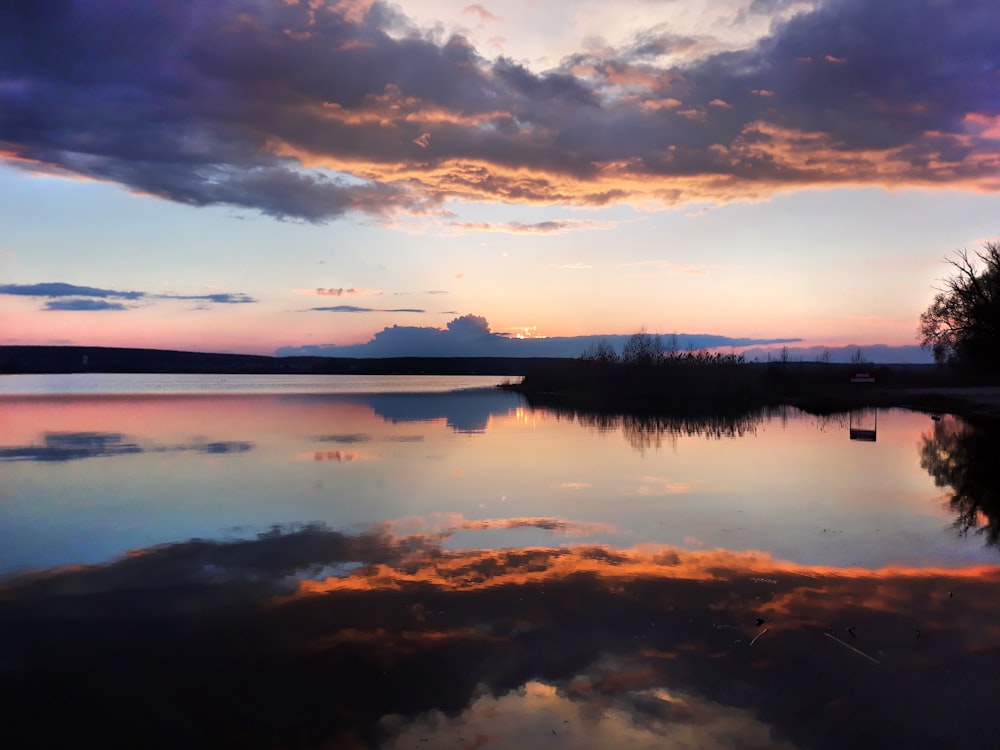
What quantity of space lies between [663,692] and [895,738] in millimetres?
1552

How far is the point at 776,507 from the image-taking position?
12766 mm

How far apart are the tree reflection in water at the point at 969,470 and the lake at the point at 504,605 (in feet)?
0.54

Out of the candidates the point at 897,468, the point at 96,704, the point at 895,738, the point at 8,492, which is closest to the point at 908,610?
the point at 895,738

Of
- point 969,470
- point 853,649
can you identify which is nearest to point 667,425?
point 969,470

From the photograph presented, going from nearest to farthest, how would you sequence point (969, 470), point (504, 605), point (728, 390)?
point (504, 605)
point (969, 470)
point (728, 390)

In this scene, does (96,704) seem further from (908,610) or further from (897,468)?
(897,468)

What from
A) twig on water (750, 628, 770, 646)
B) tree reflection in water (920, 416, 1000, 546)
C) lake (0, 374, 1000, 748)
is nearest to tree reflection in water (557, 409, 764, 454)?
tree reflection in water (920, 416, 1000, 546)

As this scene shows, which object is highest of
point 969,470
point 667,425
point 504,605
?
point 504,605

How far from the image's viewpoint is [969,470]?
1734 cm

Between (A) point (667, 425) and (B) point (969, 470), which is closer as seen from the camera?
(B) point (969, 470)

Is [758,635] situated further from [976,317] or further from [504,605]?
[976,317]

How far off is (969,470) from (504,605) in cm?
1462

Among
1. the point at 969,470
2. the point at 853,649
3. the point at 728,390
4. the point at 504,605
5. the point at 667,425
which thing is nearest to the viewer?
the point at 853,649

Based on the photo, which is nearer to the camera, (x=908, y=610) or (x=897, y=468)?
(x=908, y=610)
